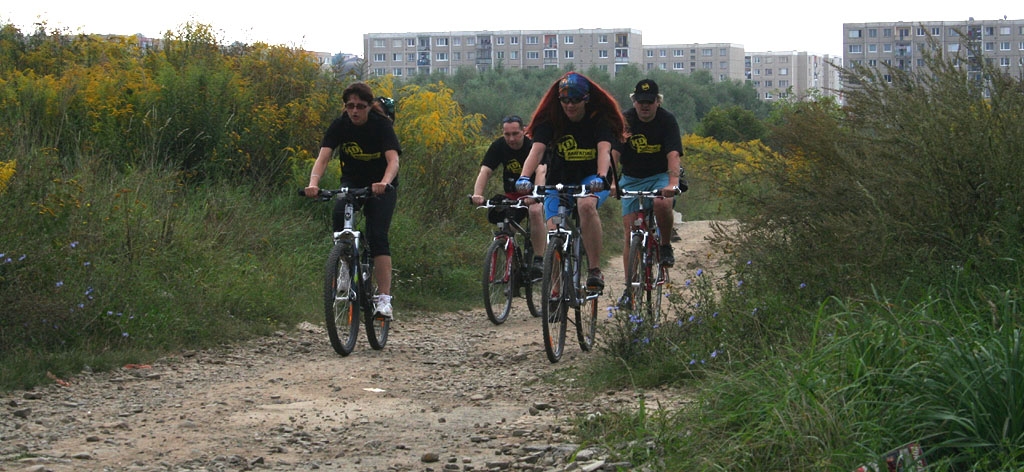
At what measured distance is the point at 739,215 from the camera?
10703 mm

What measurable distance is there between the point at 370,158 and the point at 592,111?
1.71 m

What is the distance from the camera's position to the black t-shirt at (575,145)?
8305mm

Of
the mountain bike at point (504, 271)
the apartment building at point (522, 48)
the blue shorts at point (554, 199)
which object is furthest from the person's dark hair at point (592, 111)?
the apartment building at point (522, 48)

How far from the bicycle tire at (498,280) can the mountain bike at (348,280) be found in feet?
5.97

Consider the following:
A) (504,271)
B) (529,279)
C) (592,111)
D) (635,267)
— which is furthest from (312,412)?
(504,271)

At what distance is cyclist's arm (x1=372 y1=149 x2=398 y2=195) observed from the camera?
8.31m

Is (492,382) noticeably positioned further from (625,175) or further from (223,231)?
(223,231)

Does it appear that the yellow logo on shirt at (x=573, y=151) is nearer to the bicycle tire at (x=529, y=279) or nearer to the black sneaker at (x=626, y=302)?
the black sneaker at (x=626, y=302)

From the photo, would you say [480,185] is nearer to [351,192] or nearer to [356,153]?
[356,153]

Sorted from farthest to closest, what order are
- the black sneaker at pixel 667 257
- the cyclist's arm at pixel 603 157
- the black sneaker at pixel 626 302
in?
1. the black sneaker at pixel 667 257
2. the cyclist's arm at pixel 603 157
3. the black sneaker at pixel 626 302

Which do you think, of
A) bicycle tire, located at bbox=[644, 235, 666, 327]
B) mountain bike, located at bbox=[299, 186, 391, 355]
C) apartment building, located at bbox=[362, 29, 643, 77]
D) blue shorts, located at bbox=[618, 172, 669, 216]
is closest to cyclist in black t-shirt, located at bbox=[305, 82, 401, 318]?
mountain bike, located at bbox=[299, 186, 391, 355]

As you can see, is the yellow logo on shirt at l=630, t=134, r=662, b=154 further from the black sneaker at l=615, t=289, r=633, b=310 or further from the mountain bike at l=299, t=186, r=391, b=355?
the mountain bike at l=299, t=186, r=391, b=355

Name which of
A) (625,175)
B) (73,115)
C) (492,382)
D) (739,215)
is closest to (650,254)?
(625,175)

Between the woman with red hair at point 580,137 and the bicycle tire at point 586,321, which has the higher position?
the woman with red hair at point 580,137
